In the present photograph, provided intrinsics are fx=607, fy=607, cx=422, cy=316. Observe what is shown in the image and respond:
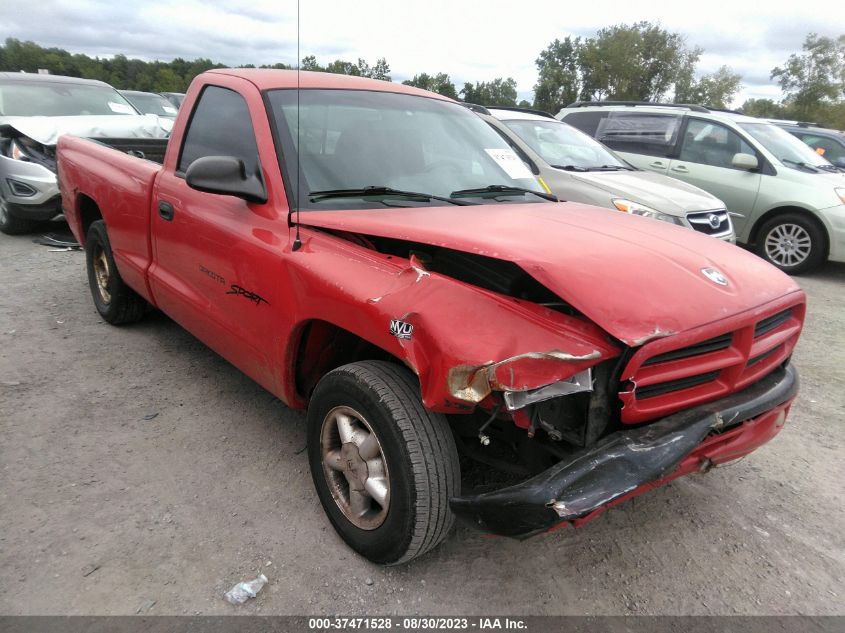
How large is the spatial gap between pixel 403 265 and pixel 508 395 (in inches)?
25.8

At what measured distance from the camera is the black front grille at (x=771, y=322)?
2.26 meters

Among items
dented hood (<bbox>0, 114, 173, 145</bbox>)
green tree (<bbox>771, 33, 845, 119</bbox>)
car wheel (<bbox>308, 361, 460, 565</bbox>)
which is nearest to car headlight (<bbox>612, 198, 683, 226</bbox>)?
car wheel (<bbox>308, 361, 460, 565</bbox>)

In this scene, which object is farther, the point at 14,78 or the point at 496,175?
the point at 14,78

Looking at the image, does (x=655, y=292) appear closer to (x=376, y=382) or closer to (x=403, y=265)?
(x=403, y=265)

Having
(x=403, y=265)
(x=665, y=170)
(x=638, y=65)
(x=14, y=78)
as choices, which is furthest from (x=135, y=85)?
(x=403, y=265)

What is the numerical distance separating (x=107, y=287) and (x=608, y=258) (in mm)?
3956

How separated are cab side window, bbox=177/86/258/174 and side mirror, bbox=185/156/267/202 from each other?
0.10 metres

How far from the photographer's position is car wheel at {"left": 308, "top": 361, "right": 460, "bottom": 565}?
6.82 ft

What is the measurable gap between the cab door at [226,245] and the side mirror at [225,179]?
56 millimetres

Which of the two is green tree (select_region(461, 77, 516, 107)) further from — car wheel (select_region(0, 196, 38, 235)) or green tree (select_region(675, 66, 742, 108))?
car wheel (select_region(0, 196, 38, 235))

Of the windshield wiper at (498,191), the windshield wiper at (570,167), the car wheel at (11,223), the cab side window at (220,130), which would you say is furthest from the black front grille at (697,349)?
the car wheel at (11,223)

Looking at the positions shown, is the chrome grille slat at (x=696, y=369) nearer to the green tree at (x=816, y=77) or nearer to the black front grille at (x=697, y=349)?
the black front grille at (x=697, y=349)

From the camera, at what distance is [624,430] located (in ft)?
6.41

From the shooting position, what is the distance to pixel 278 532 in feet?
8.35
